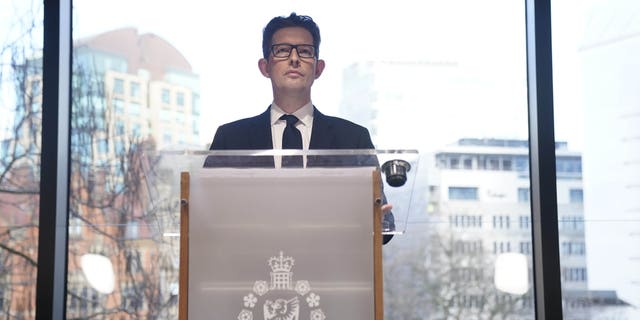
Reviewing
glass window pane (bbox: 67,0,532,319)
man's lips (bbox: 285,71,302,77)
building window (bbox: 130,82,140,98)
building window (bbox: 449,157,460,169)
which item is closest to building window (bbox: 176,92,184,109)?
glass window pane (bbox: 67,0,532,319)

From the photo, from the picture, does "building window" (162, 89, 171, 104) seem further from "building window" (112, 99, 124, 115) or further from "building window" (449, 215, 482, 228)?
"building window" (449, 215, 482, 228)

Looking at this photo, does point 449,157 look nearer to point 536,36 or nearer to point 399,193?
point 536,36

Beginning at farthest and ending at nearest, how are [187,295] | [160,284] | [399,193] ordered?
[160,284] → [399,193] → [187,295]

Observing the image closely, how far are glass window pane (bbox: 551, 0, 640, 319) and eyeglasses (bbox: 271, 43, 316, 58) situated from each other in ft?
4.02

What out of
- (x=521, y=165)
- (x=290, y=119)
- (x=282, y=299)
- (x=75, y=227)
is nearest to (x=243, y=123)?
(x=290, y=119)

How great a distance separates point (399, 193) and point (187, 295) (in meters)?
0.68

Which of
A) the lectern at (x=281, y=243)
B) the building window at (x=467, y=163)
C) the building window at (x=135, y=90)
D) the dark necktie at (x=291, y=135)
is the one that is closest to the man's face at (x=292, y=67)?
the dark necktie at (x=291, y=135)

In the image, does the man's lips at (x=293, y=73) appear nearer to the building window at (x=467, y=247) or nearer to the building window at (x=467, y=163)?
the building window at (x=467, y=163)

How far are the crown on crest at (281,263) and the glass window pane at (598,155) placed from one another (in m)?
2.00

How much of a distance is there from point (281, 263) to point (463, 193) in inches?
72.9

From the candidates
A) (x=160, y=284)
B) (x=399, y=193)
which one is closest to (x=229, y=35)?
(x=160, y=284)

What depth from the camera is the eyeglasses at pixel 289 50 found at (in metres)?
3.55

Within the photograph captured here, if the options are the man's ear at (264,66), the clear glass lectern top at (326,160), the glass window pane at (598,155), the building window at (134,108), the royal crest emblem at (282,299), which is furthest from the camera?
the building window at (134,108)

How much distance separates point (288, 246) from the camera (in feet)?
7.76
